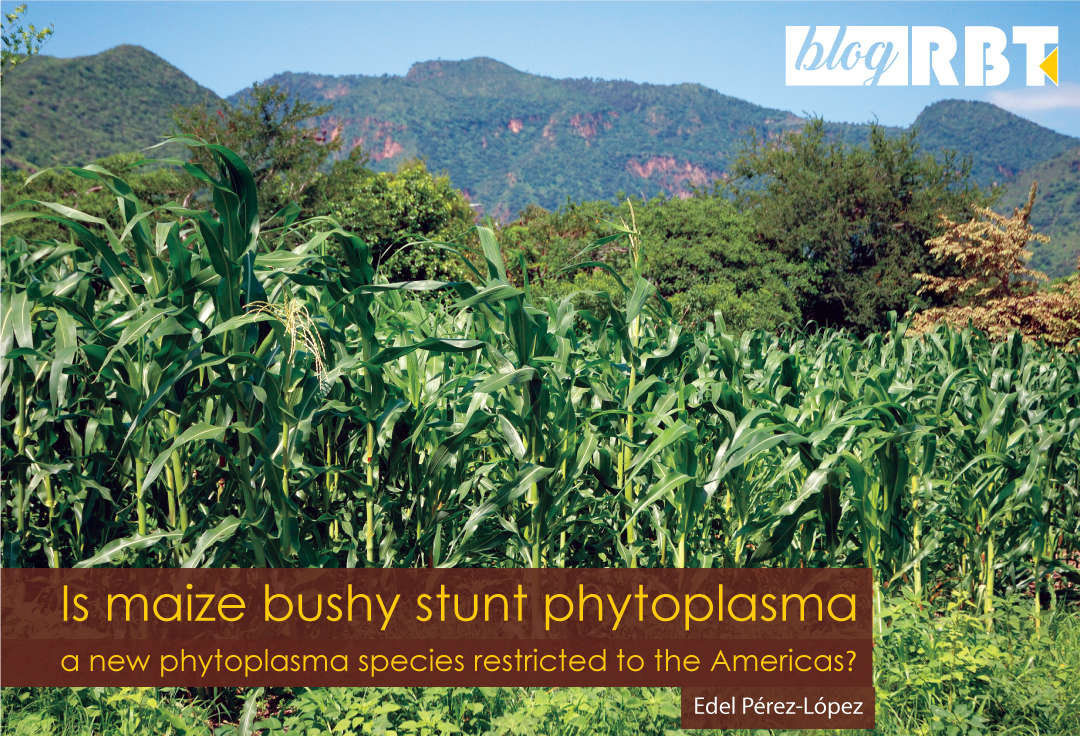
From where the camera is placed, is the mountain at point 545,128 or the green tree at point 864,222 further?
the mountain at point 545,128

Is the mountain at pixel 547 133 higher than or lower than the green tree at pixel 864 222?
higher

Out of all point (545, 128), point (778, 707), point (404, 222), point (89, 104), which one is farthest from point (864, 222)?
point (545, 128)

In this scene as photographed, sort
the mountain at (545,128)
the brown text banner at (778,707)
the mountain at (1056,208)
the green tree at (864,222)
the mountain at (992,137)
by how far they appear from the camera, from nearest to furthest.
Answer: the brown text banner at (778,707), the green tree at (864,222), the mountain at (1056,208), the mountain at (545,128), the mountain at (992,137)

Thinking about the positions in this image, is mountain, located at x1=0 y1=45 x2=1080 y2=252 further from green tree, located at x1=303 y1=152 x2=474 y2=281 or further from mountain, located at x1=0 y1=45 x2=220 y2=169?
green tree, located at x1=303 y1=152 x2=474 y2=281

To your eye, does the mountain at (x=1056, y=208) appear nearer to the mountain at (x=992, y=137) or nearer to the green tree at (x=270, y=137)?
the green tree at (x=270, y=137)

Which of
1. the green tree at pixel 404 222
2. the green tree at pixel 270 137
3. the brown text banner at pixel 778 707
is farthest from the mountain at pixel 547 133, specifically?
the brown text banner at pixel 778 707

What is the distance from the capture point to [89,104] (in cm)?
5509

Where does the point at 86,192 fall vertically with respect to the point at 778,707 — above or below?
above

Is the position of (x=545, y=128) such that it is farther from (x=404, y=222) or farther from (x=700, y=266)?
(x=700, y=266)

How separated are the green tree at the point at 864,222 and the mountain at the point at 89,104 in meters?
32.9

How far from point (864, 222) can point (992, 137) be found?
4574 inches

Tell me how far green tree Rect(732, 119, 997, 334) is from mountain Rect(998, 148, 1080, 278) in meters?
24.5

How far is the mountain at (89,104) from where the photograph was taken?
138 ft

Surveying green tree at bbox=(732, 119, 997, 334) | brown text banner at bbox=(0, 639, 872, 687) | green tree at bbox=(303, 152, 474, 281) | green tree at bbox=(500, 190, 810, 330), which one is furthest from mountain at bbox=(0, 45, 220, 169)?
brown text banner at bbox=(0, 639, 872, 687)
